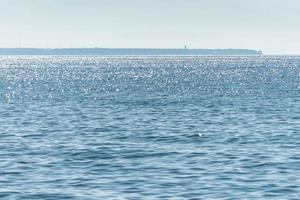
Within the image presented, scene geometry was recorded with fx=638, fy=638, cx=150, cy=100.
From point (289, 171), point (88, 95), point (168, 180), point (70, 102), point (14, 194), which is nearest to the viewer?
point (14, 194)

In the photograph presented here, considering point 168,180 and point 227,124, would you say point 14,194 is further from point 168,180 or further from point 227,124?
point 227,124

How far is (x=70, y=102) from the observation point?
3393 inches

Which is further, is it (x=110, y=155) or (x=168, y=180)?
(x=110, y=155)

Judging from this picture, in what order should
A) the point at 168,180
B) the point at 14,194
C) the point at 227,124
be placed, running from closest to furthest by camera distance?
1. the point at 14,194
2. the point at 168,180
3. the point at 227,124

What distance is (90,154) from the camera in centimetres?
3934

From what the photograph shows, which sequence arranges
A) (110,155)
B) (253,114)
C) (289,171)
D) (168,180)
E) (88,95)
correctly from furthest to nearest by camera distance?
(88,95), (253,114), (110,155), (289,171), (168,180)

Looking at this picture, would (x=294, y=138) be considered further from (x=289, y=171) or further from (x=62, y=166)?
(x=62, y=166)

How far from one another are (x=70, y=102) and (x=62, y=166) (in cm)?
5129

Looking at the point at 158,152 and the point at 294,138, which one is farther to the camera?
the point at 294,138

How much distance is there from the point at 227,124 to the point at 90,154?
19912mm

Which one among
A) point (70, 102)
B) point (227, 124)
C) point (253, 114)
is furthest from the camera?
point (70, 102)

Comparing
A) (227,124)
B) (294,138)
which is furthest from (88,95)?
(294,138)

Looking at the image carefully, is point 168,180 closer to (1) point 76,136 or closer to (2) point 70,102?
(1) point 76,136

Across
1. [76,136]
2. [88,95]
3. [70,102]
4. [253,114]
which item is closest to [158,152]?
[76,136]
